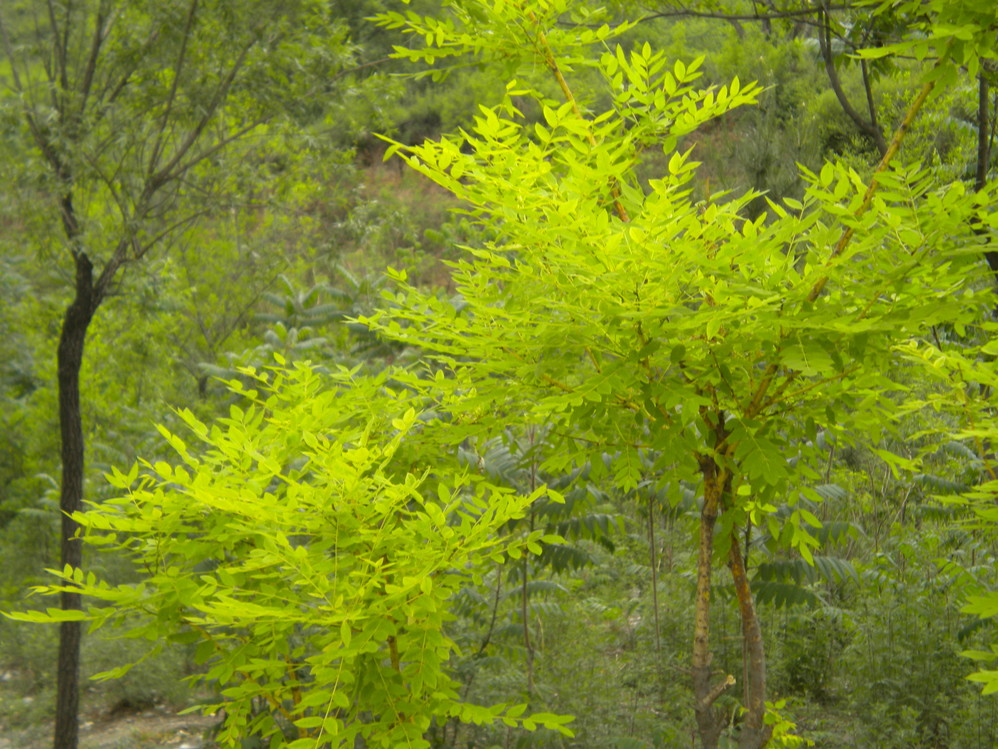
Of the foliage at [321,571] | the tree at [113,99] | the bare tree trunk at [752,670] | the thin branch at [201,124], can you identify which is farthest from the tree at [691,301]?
the tree at [113,99]

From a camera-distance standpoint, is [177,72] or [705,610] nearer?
[705,610]

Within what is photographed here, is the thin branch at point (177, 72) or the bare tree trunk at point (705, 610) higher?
the thin branch at point (177, 72)

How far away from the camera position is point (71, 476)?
532 cm

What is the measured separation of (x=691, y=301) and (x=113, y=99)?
15.4ft

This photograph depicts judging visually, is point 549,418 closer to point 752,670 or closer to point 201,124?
point 752,670

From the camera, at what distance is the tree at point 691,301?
6.42ft

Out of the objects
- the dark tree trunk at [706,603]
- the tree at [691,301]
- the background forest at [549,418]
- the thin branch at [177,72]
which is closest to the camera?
the tree at [691,301]

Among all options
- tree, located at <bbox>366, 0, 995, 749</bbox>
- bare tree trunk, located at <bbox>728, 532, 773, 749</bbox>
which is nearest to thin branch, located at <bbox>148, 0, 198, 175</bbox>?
tree, located at <bbox>366, 0, 995, 749</bbox>

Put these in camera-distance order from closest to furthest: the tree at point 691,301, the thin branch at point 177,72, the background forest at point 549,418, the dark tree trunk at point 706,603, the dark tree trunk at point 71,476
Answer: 1. the tree at point 691,301
2. the background forest at point 549,418
3. the dark tree trunk at point 706,603
4. the dark tree trunk at point 71,476
5. the thin branch at point 177,72

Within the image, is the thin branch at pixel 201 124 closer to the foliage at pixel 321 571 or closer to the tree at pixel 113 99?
the tree at pixel 113 99

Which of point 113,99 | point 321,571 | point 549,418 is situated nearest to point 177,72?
point 113,99

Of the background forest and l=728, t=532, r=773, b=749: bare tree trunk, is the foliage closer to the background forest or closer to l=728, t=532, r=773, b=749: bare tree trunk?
the background forest

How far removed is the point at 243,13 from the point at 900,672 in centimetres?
567

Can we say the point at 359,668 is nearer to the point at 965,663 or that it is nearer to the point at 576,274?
the point at 576,274
